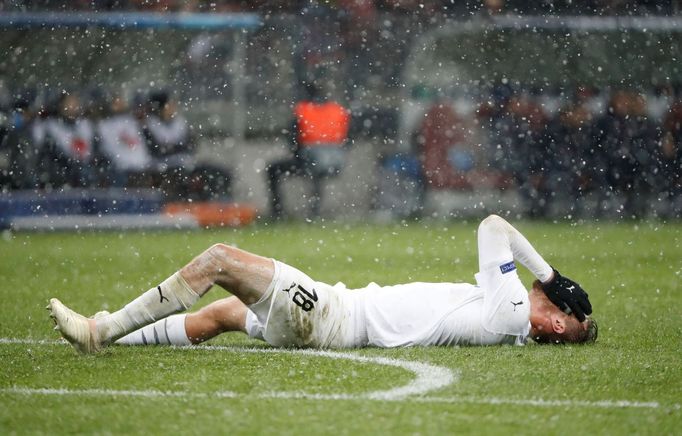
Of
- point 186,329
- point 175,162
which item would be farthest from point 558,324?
point 175,162

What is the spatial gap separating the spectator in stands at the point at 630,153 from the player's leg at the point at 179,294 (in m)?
13.3

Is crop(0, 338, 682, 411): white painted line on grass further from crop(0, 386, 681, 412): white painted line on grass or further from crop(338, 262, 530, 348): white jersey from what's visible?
crop(338, 262, 530, 348): white jersey

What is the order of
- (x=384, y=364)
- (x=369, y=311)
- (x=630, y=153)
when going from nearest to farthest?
(x=384, y=364)
(x=369, y=311)
(x=630, y=153)

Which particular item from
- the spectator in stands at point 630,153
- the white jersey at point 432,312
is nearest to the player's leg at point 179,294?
the white jersey at point 432,312

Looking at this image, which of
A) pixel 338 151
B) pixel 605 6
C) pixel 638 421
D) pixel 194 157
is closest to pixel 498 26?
pixel 605 6

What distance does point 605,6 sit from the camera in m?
19.8

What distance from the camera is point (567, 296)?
643 centimetres

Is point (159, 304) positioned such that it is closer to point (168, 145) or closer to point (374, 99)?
point (168, 145)

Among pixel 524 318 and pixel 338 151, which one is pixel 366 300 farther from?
pixel 338 151

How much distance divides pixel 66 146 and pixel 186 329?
1173 centimetres

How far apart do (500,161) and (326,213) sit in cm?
279

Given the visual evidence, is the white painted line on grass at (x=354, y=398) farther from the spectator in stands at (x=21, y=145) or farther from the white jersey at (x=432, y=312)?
the spectator in stands at (x=21, y=145)

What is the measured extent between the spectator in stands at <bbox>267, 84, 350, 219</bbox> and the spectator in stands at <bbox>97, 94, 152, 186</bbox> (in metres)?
1.98

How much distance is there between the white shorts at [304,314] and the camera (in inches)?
243
